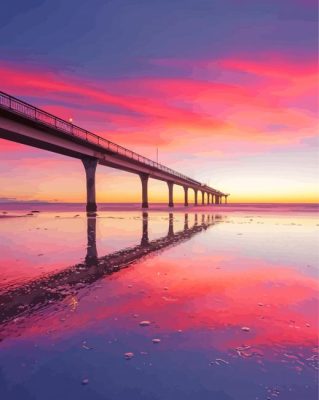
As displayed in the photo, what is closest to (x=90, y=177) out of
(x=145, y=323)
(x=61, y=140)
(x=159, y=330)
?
(x=61, y=140)

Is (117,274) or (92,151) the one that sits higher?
(92,151)

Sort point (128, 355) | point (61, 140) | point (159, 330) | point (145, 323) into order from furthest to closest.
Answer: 1. point (61, 140)
2. point (145, 323)
3. point (159, 330)
4. point (128, 355)

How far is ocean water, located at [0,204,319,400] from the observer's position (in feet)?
10.2

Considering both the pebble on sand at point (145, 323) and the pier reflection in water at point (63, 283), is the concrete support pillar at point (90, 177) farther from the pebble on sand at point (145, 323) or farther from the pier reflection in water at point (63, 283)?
the pebble on sand at point (145, 323)

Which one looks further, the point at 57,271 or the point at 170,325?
the point at 57,271

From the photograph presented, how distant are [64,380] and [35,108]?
30261mm

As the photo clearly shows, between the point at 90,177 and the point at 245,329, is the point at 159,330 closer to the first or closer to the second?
the point at 245,329

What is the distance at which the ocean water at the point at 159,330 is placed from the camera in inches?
123

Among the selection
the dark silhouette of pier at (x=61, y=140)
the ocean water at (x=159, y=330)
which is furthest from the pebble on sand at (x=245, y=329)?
the dark silhouette of pier at (x=61, y=140)

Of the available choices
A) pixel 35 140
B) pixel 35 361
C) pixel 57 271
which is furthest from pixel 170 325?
pixel 35 140

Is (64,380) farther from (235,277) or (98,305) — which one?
(235,277)

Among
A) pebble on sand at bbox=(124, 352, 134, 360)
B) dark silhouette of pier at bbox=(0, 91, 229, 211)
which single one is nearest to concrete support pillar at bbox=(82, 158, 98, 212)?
dark silhouette of pier at bbox=(0, 91, 229, 211)

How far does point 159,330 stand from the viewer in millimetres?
4414

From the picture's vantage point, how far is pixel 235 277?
24.4 ft
